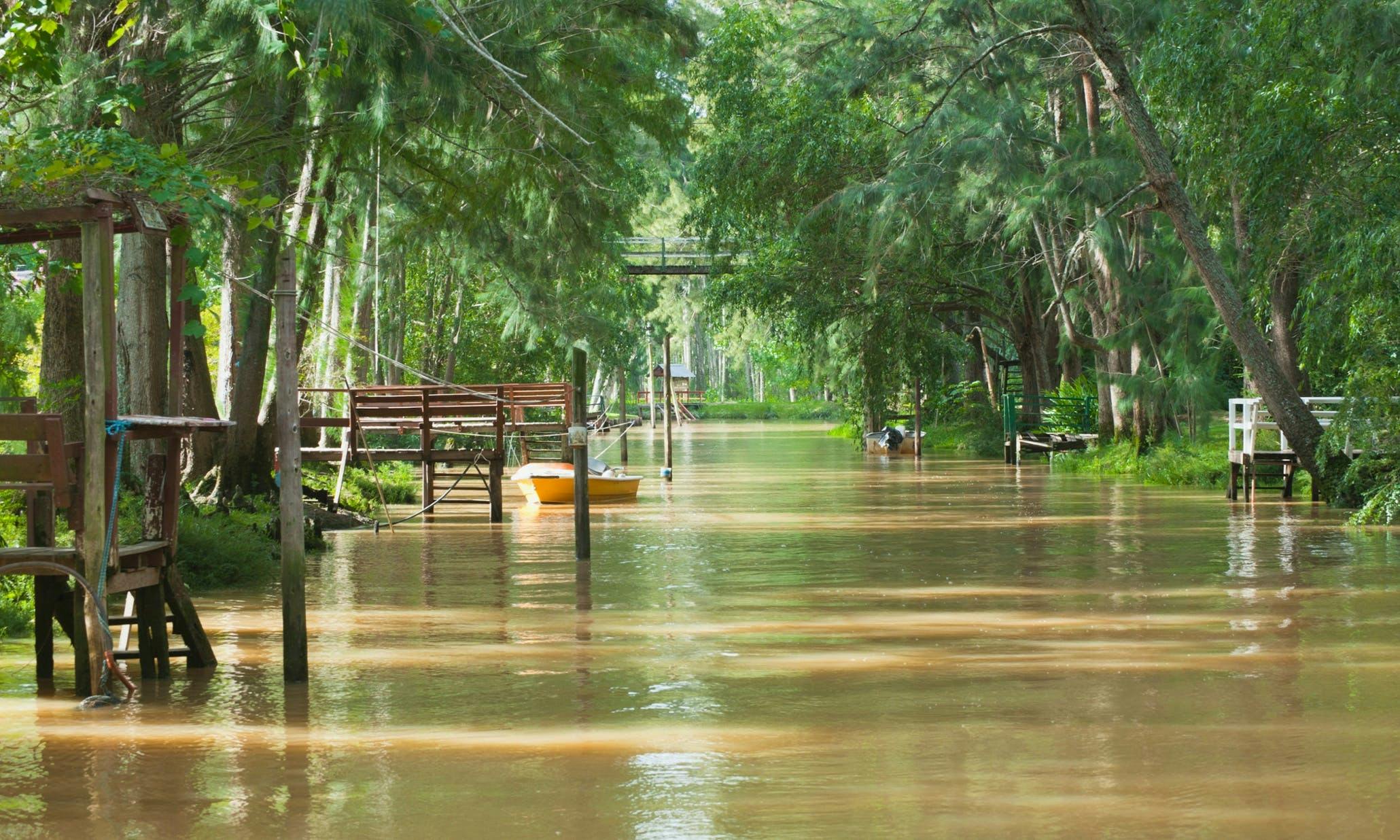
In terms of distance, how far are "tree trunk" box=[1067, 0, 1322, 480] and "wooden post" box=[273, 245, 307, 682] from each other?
13.5 m

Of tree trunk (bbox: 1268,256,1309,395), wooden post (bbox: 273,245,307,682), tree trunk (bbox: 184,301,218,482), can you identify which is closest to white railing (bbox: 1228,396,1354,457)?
tree trunk (bbox: 1268,256,1309,395)

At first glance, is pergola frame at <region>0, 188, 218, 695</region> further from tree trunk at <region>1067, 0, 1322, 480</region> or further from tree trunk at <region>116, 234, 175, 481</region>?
tree trunk at <region>1067, 0, 1322, 480</region>

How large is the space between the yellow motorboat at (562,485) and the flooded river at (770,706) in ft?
27.4

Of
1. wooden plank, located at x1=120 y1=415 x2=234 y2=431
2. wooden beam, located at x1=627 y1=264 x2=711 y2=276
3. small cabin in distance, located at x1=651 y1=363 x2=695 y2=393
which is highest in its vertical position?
wooden beam, located at x1=627 y1=264 x2=711 y2=276

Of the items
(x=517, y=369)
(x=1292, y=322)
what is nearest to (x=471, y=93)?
(x=1292, y=322)

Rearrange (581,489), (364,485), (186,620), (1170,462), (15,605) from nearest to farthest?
(186,620) → (15,605) → (581,489) → (364,485) → (1170,462)

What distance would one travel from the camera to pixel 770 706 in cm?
840

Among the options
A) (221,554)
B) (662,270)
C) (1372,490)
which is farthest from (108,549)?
(662,270)

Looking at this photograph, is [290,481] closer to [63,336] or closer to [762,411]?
[63,336]

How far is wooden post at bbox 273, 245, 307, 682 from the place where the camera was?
29.0 feet

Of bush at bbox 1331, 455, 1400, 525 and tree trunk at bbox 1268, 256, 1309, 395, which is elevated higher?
tree trunk at bbox 1268, 256, 1309, 395

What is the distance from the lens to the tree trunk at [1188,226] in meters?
20.0

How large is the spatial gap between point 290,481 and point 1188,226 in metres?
14.4

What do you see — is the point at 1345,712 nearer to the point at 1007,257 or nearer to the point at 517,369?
the point at 1007,257
